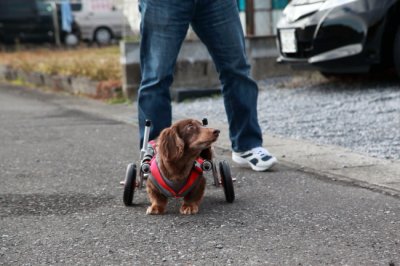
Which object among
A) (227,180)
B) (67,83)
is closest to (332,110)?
(227,180)

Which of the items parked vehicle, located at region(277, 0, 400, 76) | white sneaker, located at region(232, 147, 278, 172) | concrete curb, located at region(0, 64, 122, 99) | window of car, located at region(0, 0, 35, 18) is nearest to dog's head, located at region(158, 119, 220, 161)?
white sneaker, located at region(232, 147, 278, 172)

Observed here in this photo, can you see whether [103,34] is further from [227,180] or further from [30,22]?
[227,180]

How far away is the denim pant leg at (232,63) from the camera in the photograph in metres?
4.20

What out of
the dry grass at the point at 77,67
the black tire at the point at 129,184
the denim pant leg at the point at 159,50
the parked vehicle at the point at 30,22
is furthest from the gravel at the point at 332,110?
the parked vehicle at the point at 30,22

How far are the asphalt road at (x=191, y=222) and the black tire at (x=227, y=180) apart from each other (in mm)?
58

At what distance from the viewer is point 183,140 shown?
135 inches

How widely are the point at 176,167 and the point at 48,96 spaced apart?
7097 mm

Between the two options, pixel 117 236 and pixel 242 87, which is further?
pixel 242 87

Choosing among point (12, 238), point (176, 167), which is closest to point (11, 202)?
point (12, 238)

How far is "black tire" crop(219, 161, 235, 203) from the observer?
3695mm

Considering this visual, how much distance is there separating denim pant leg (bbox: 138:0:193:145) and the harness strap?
1.77 feet

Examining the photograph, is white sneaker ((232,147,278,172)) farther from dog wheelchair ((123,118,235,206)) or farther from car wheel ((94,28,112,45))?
car wheel ((94,28,112,45))

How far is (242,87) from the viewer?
14.6 feet

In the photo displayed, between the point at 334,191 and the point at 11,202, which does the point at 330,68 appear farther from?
the point at 11,202
